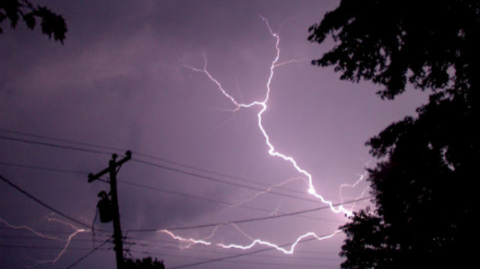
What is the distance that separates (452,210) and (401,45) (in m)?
3.88

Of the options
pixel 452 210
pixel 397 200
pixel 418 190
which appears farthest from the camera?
pixel 397 200

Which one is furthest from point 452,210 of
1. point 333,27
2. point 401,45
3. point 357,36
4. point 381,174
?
point 381,174

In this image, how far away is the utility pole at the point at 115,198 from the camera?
31.2ft

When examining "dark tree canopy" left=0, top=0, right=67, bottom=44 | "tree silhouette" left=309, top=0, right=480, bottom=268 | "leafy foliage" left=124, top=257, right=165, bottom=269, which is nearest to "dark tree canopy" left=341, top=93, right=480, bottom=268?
"tree silhouette" left=309, top=0, right=480, bottom=268

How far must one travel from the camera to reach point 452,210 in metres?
7.59

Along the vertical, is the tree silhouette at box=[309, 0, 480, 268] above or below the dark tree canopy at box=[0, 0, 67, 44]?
above

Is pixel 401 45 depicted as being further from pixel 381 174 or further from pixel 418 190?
pixel 381 174

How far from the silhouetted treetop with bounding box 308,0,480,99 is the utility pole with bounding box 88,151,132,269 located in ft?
22.7

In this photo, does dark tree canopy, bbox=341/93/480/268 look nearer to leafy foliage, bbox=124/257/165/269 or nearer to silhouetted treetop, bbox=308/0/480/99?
silhouetted treetop, bbox=308/0/480/99

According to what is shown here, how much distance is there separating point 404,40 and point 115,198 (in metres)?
8.75

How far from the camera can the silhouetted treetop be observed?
6293 mm

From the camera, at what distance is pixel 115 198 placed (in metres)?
10.1

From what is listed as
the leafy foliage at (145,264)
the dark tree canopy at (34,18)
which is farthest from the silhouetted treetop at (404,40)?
the leafy foliage at (145,264)

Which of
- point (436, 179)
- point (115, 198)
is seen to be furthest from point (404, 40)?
point (115, 198)
